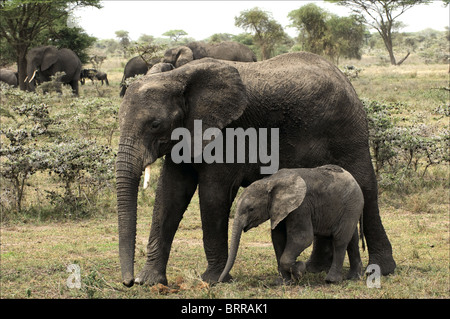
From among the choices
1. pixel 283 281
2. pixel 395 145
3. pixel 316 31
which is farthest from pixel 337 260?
pixel 316 31

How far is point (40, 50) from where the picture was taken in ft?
82.4

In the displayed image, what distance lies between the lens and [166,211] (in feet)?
20.8

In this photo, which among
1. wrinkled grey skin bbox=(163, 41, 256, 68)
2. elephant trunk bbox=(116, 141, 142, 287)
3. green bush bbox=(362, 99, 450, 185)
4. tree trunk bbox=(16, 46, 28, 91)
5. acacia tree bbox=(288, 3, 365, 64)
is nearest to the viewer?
elephant trunk bbox=(116, 141, 142, 287)

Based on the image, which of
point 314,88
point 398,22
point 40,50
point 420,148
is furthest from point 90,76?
point 398,22

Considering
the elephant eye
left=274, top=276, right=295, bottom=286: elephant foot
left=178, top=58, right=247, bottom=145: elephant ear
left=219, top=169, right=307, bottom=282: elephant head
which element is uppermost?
left=178, top=58, right=247, bottom=145: elephant ear

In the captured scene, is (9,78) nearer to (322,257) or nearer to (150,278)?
(150,278)

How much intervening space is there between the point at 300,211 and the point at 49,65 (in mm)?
20700

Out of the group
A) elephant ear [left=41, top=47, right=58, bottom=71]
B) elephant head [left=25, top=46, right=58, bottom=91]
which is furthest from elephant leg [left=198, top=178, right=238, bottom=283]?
elephant ear [left=41, top=47, right=58, bottom=71]

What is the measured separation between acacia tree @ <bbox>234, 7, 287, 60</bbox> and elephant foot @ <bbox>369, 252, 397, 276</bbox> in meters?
30.5

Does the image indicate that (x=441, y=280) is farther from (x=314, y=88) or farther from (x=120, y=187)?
(x=120, y=187)

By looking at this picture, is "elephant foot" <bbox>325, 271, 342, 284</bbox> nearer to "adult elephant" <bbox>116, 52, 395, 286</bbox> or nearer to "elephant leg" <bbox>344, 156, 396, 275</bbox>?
"adult elephant" <bbox>116, 52, 395, 286</bbox>

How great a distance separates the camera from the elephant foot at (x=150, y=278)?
6.38 metres

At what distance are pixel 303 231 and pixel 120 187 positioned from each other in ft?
5.16

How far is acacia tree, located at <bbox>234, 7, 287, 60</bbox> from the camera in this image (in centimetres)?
3709
